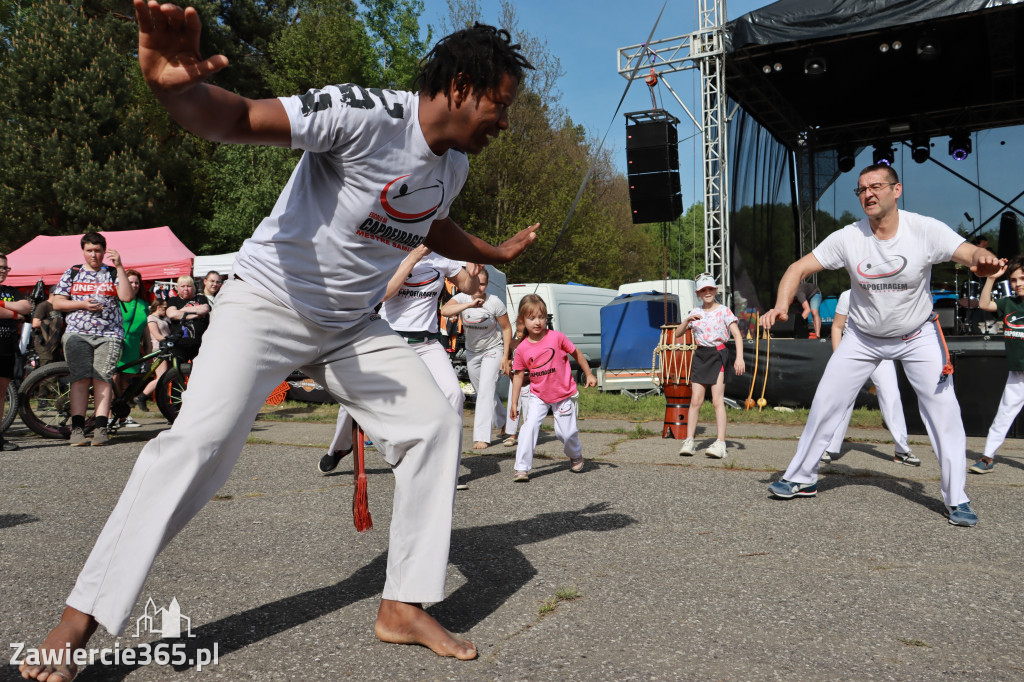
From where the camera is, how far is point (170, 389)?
896cm

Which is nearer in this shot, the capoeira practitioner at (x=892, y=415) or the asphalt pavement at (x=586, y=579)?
the asphalt pavement at (x=586, y=579)

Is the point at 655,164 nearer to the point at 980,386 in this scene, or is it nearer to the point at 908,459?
the point at 980,386

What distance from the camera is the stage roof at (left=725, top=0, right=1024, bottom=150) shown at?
11.7m

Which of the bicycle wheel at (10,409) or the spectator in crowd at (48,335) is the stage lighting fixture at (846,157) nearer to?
the spectator in crowd at (48,335)

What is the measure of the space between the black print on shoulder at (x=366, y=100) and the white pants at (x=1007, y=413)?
20.3 feet

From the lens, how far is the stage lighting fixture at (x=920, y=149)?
1895 centimetres

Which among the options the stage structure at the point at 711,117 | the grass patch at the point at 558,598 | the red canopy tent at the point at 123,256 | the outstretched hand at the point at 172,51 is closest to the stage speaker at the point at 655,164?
the stage structure at the point at 711,117

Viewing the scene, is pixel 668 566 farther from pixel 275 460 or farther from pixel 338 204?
pixel 275 460

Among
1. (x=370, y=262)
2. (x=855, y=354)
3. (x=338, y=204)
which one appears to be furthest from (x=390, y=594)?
(x=855, y=354)

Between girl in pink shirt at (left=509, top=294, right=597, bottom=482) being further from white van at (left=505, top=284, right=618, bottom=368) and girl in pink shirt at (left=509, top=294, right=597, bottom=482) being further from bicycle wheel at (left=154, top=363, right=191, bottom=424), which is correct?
white van at (left=505, top=284, right=618, bottom=368)

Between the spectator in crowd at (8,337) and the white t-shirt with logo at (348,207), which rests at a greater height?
the white t-shirt with logo at (348,207)

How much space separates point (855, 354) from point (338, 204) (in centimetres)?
395

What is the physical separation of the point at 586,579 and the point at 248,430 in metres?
1.60

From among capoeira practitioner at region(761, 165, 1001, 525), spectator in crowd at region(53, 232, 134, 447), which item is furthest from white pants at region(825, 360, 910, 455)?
spectator in crowd at region(53, 232, 134, 447)
